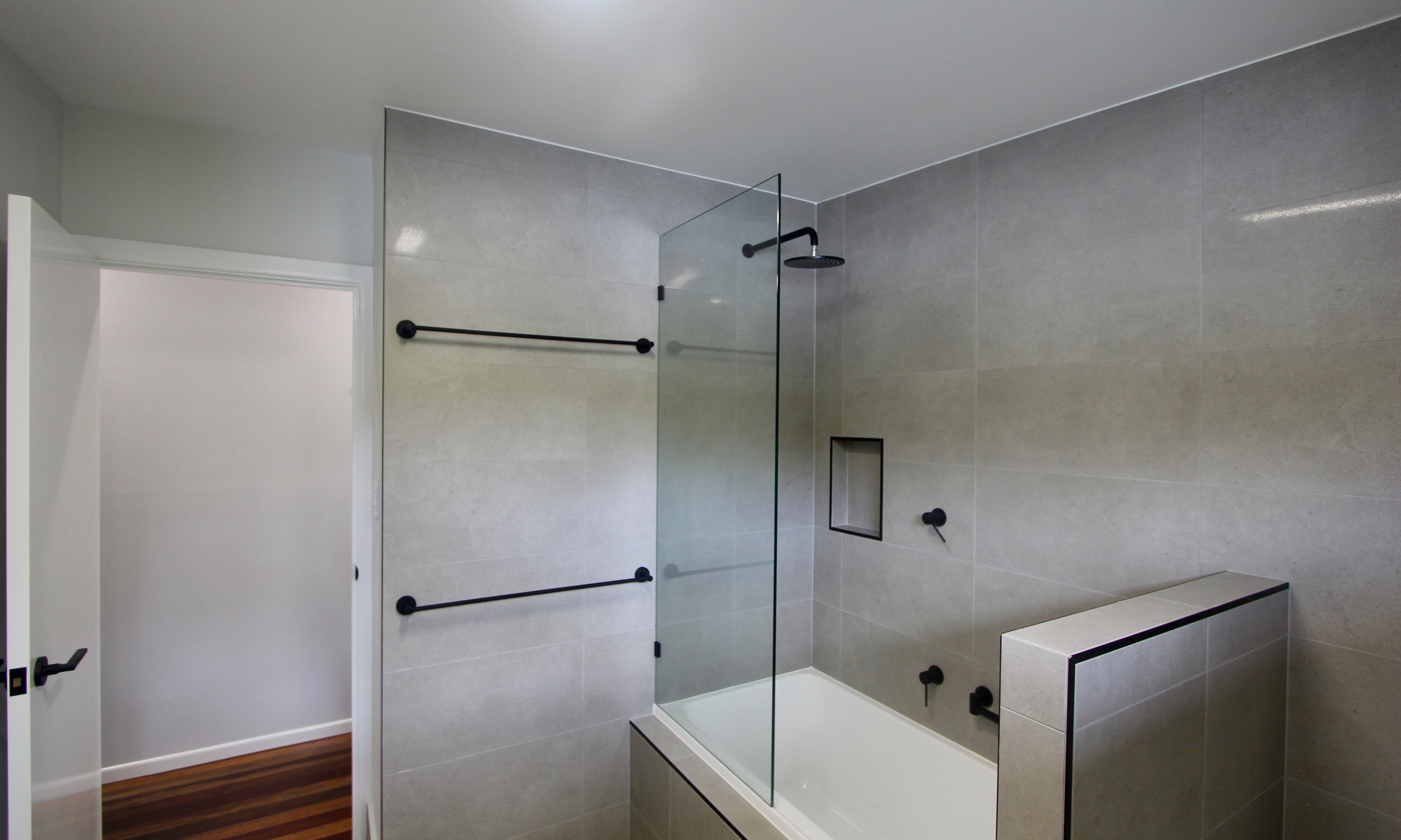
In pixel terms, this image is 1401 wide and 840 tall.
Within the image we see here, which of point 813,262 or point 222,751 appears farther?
point 222,751

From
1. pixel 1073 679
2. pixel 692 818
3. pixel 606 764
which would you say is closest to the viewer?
pixel 1073 679

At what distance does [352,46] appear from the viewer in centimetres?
151

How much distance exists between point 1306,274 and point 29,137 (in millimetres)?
3168

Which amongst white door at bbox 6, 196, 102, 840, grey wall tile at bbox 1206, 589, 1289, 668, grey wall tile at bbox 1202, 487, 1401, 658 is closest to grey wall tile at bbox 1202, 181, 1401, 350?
grey wall tile at bbox 1202, 487, 1401, 658

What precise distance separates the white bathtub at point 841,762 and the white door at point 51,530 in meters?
1.60

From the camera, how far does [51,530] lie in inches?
57.7

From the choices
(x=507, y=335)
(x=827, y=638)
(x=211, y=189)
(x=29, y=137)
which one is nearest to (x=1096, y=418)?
(x=827, y=638)

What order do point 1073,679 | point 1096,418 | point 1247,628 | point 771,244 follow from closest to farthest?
point 1073,679
point 1247,628
point 771,244
point 1096,418

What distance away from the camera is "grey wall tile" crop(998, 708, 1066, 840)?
970 mm

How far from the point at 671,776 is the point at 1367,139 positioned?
240 cm

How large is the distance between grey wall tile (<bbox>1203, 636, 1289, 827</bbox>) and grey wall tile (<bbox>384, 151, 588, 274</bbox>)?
205 cm

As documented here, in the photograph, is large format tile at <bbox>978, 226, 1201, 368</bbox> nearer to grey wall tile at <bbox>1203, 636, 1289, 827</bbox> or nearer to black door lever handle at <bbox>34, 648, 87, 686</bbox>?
grey wall tile at <bbox>1203, 636, 1289, 827</bbox>

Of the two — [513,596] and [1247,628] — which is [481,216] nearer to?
[513,596]

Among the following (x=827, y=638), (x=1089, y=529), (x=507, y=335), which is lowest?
(x=827, y=638)
